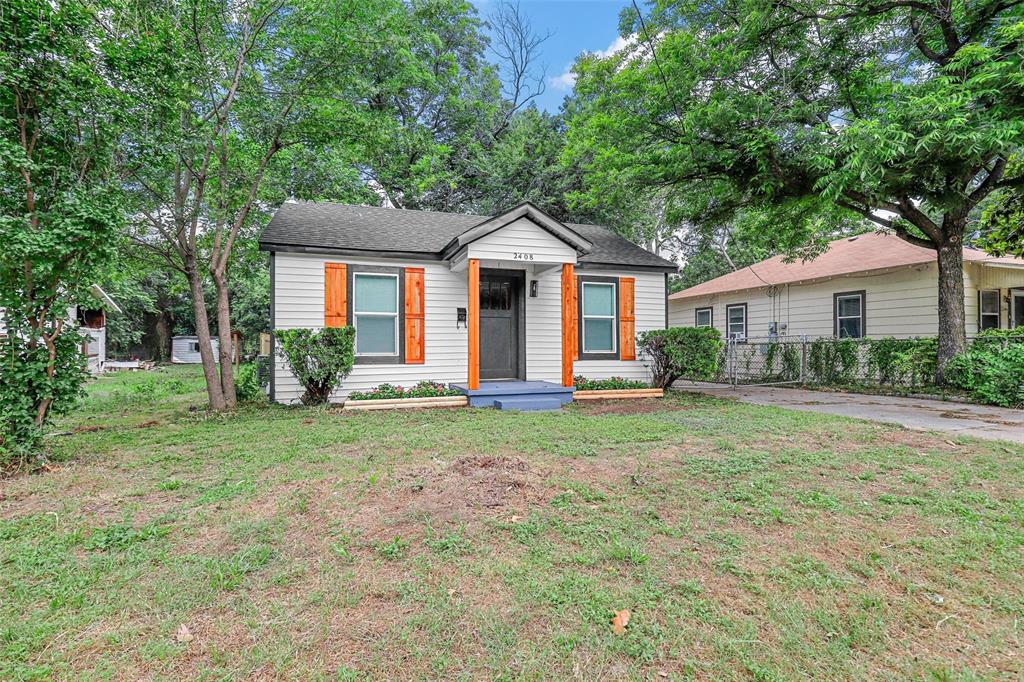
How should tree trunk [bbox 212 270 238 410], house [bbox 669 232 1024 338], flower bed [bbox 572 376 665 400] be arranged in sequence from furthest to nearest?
1. house [bbox 669 232 1024 338]
2. flower bed [bbox 572 376 665 400]
3. tree trunk [bbox 212 270 238 410]

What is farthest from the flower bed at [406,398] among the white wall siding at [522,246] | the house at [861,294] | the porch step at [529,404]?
the house at [861,294]

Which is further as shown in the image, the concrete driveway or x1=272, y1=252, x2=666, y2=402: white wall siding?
x1=272, y1=252, x2=666, y2=402: white wall siding

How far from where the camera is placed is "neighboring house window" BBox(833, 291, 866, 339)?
12.0 m

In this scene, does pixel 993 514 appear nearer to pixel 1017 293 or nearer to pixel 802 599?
pixel 802 599

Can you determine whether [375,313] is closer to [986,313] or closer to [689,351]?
[689,351]

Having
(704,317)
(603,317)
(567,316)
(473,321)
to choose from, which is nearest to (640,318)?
(603,317)

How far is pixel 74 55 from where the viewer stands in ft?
13.7

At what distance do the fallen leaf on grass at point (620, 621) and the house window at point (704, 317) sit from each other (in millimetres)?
15302

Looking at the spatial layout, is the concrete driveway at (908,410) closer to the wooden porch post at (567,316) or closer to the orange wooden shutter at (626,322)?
the orange wooden shutter at (626,322)

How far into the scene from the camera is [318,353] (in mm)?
7316

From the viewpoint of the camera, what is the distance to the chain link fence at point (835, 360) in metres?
9.65

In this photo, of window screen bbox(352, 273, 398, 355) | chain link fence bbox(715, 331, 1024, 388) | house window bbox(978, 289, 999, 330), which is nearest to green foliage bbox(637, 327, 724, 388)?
chain link fence bbox(715, 331, 1024, 388)

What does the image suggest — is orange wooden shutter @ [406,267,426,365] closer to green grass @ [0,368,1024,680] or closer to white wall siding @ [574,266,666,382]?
white wall siding @ [574,266,666,382]

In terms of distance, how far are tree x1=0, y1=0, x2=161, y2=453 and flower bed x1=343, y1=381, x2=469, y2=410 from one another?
142 inches
